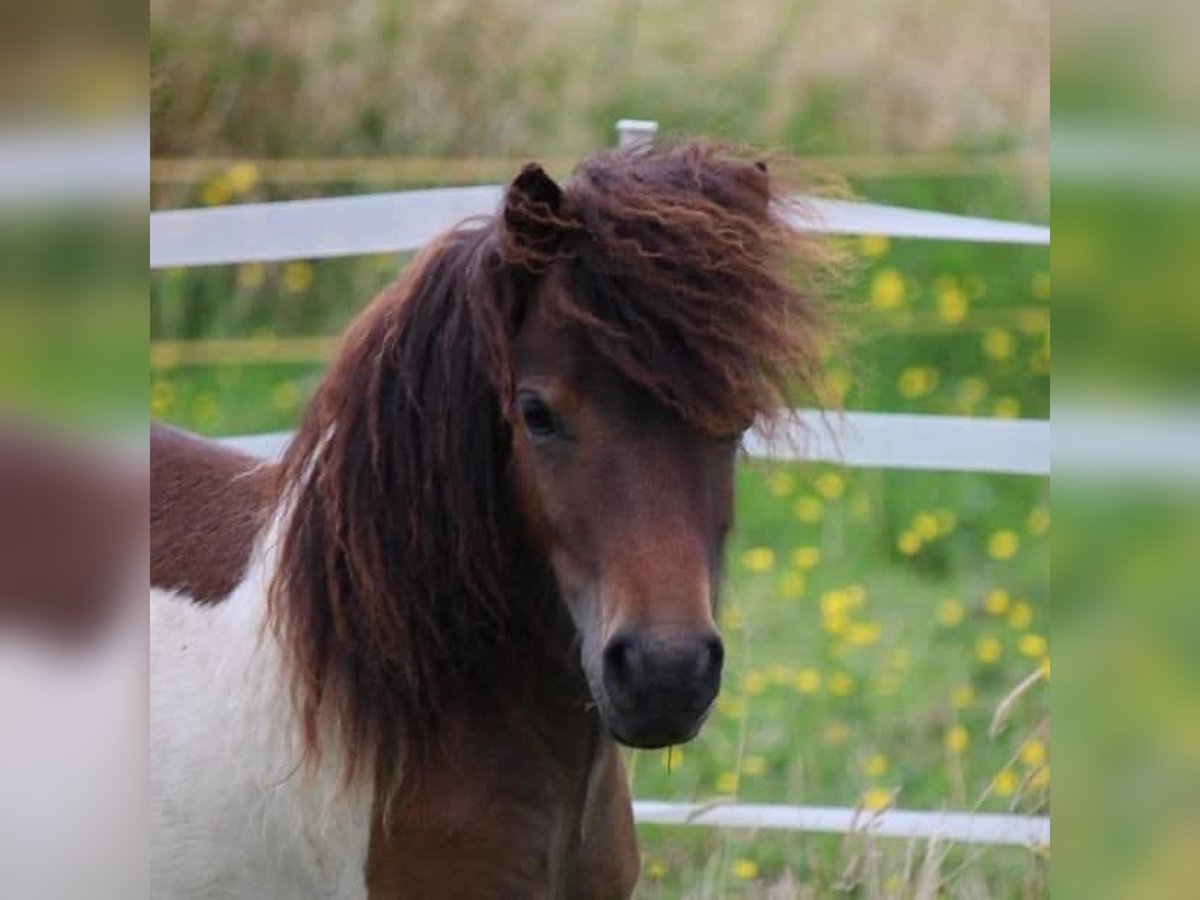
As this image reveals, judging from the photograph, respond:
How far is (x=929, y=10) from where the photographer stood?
459cm

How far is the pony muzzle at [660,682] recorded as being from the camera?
1.80 metres

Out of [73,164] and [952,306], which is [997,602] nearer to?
[952,306]

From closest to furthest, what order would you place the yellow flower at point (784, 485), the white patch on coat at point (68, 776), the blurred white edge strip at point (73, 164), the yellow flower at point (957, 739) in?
the blurred white edge strip at point (73, 164) → the white patch on coat at point (68, 776) → the yellow flower at point (957, 739) → the yellow flower at point (784, 485)

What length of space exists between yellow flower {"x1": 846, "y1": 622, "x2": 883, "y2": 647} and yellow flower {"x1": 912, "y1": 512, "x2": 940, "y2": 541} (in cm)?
35

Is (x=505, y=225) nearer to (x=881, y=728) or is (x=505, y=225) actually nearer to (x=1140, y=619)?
(x=1140, y=619)

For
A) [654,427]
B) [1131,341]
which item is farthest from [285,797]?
[1131,341]

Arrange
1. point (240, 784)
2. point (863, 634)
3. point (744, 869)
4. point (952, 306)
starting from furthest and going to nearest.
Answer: point (952, 306) < point (863, 634) < point (744, 869) < point (240, 784)

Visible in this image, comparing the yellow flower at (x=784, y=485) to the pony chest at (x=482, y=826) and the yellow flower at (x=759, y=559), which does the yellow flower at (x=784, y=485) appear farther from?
the pony chest at (x=482, y=826)

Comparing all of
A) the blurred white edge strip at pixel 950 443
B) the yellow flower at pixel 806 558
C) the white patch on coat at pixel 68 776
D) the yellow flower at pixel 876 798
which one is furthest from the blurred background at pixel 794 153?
the white patch on coat at pixel 68 776

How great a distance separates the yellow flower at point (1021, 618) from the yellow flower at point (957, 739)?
0.38 m

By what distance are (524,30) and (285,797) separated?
10.2 feet

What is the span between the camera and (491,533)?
6.65 feet

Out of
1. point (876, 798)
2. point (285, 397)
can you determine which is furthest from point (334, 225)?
point (876, 798)

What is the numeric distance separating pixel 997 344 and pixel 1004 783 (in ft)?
5.03
